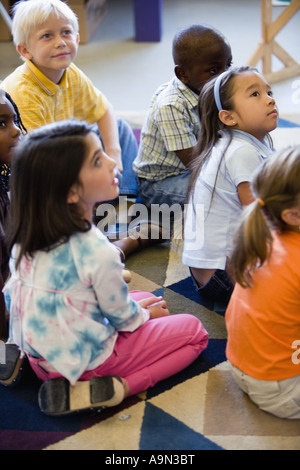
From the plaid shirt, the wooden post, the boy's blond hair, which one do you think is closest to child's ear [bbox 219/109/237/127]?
the plaid shirt

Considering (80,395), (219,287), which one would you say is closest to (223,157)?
(219,287)

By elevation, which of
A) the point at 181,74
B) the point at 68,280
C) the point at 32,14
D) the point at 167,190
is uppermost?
the point at 32,14

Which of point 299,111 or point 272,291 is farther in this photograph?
point 299,111

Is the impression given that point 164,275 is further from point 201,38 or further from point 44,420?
point 201,38

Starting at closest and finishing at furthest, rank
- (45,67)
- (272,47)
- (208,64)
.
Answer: (208,64), (45,67), (272,47)

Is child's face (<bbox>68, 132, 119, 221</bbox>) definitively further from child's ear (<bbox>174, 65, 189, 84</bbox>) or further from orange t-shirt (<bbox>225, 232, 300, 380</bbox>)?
child's ear (<bbox>174, 65, 189, 84</bbox>)

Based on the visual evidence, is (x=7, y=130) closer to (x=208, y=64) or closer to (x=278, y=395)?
(x=208, y=64)

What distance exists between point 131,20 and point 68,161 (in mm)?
3097

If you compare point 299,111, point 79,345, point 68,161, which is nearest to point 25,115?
point 68,161

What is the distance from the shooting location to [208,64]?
1692 millimetres

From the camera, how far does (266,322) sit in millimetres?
1077

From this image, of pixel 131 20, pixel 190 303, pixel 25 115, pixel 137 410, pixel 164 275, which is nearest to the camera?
pixel 137 410

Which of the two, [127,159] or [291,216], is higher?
[291,216]

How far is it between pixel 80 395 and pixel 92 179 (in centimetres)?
41
